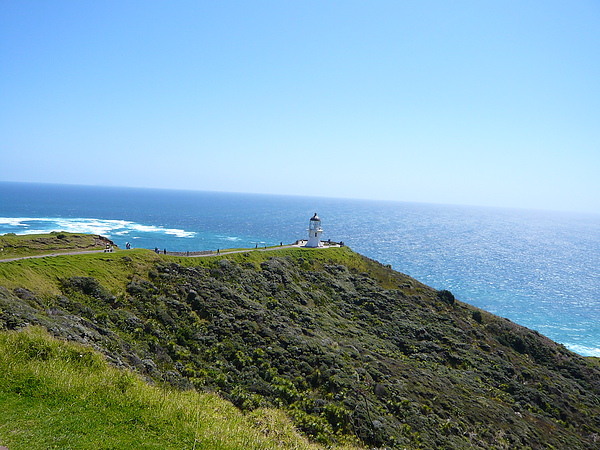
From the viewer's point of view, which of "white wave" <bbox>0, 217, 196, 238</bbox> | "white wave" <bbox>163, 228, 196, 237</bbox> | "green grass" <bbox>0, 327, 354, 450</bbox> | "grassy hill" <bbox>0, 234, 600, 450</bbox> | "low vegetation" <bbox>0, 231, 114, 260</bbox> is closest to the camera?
"green grass" <bbox>0, 327, 354, 450</bbox>

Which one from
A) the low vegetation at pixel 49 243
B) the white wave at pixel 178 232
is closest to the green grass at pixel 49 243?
the low vegetation at pixel 49 243

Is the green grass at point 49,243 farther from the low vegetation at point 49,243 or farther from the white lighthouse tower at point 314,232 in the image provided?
the white lighthouse tower at point 314,232

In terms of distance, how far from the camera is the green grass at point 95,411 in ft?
33.0

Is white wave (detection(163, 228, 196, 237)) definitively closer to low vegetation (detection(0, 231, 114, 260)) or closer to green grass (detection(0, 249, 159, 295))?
low vegetation (detection(0, 231, 114, 260))

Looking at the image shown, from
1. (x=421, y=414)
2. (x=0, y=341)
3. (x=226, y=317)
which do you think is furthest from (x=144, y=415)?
(x=421, y=414)

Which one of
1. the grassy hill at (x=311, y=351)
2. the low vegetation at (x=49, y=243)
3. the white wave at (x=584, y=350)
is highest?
the low vegetation at (x=49, y=243)

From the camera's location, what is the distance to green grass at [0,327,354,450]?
1005 cm

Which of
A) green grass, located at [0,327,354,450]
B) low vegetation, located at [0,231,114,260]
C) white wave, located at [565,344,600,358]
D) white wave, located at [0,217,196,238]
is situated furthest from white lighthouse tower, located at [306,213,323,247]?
white wave, located at [0,217,196,238]

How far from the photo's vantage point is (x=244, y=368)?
20.6 metres

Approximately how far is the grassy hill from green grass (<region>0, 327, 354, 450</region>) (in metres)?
1.81

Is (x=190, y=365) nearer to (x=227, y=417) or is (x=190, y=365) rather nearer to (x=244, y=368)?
(x=244, y=368)

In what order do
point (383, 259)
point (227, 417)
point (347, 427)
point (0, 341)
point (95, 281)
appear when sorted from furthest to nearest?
point (383, 259)
point (95, 281)
point (347, 427)
point (227, 417)
point (0, 341)

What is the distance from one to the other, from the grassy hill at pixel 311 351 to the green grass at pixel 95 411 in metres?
1.81

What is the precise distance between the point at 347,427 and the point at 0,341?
16046 mm
